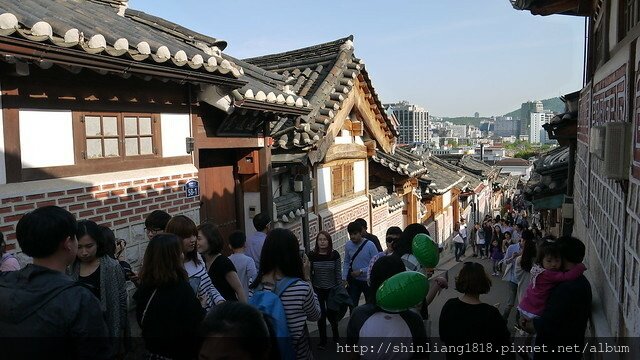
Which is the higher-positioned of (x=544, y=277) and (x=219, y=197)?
(x=219, y=197)

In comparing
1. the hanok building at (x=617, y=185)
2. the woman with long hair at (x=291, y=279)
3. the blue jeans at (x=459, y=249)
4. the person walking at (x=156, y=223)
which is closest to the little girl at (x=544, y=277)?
the hanok building at (x=617, y=185)

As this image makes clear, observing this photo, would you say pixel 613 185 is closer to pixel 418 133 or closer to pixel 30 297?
pixel 30 297

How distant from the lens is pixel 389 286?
3.75 meters

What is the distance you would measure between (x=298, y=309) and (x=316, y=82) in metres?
9.18

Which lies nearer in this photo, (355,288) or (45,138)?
(45,138)

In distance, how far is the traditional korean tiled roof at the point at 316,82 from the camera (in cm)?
1046

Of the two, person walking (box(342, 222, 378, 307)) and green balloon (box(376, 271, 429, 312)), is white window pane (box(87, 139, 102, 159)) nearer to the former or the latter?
person walking (box(342, 222, 378, 307))

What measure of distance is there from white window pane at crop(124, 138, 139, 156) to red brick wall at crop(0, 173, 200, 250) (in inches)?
14.9

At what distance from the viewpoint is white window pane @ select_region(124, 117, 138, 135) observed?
20.6ft

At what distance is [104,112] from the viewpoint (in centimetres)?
595

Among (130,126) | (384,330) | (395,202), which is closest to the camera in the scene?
(384,330)

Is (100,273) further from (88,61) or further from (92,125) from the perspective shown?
(92,125)

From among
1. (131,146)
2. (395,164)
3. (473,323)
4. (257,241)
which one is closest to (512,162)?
Result: (395,164)

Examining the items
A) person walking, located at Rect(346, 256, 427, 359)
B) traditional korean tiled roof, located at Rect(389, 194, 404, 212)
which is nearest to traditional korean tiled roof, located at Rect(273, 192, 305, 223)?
person walking, located at Rect(346, 256, 427, 359)
